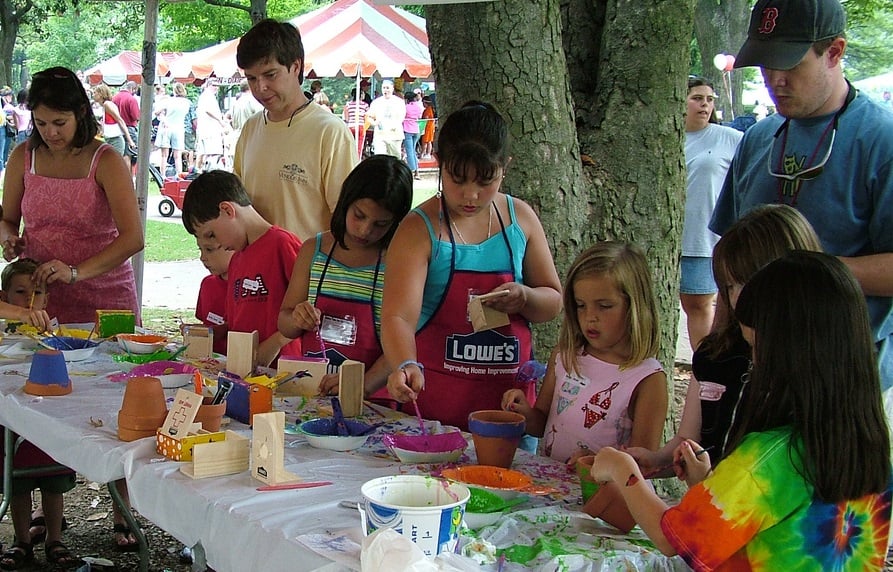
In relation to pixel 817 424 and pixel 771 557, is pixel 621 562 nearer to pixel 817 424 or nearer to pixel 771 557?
pixel 771 557

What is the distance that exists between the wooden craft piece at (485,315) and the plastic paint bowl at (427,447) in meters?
0.38

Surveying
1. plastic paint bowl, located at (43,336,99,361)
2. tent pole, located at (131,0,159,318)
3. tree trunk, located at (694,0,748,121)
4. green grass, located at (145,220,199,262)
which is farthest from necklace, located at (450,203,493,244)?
tree trunk, located at (694,0,748,121)

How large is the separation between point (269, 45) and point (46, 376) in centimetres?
148

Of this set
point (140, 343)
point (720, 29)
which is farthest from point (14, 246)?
point (720, 29)

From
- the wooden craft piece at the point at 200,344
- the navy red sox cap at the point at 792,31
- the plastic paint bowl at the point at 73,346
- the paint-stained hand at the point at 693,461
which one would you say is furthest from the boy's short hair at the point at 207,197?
the paint-stained hand at the point at 693,461

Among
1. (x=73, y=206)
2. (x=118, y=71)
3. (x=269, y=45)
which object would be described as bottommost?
(x=73, y=206)

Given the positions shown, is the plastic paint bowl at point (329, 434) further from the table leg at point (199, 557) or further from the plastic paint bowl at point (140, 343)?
the plastic paint bowl at point (140, 343)

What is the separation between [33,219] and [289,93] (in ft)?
3.58

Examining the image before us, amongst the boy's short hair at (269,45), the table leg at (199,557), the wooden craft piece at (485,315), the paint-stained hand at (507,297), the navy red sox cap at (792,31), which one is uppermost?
the boy's short hair at (269,45)

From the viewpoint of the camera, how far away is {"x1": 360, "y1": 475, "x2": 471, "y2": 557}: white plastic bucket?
144 centimetres

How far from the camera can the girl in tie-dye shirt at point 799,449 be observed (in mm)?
A: 1466

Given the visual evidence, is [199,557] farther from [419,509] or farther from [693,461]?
A: [693,461]

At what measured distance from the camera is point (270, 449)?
1.85m

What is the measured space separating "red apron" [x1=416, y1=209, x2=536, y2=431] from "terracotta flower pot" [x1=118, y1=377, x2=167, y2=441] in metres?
0.74
